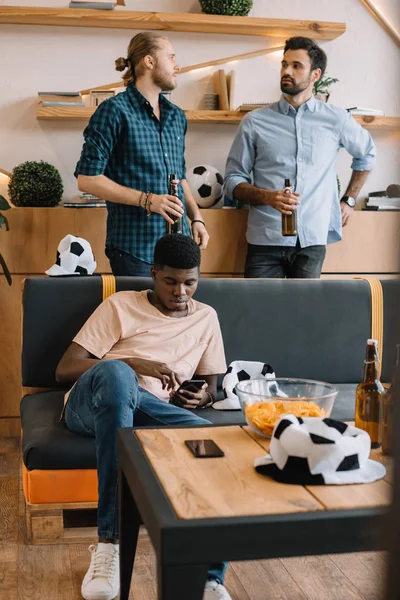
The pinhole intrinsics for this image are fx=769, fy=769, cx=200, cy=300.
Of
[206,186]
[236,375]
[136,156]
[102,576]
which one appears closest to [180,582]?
[102,576]

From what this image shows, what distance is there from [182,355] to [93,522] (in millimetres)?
621

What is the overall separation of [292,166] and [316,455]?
2.33 m

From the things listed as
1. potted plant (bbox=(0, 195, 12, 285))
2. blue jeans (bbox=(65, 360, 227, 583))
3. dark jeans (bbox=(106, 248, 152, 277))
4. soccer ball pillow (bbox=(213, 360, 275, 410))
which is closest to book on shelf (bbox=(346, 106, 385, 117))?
dark jeans (bbox=(106, 248, 152, 277))

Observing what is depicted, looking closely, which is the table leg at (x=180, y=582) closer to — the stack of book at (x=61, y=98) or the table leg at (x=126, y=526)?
the table leg at (x=126, y=526)

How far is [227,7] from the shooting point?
427cm

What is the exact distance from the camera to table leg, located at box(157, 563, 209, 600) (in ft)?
3.91

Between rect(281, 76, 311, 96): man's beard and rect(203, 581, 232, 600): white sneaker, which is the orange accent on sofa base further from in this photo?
rect(281, 76, 311, 96): man's beard

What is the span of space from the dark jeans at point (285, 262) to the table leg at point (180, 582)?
93.1 inches

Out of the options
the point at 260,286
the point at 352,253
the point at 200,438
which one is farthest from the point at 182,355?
the point at 352,253

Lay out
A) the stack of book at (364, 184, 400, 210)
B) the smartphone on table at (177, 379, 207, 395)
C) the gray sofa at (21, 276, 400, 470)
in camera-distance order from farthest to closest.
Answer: the stack of book at (364, 184, 400, 210)
the gray sofa at (21, 276, 400, 470)
the smartphone on table at (177, 379, 207, 395)

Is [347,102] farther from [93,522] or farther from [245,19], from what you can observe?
[93,522]

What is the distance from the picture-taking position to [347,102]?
466 cm

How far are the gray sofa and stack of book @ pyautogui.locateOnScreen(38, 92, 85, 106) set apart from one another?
5.51 feet

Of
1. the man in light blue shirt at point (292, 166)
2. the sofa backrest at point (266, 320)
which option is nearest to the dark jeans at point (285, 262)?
the man in light blue shirt at point (292, 166)
